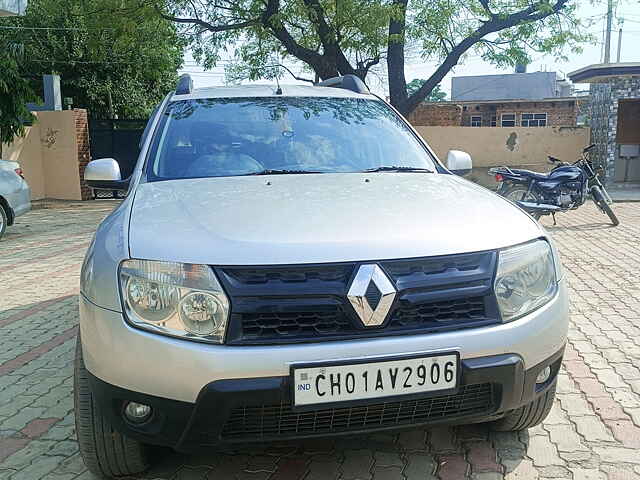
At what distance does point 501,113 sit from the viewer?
93.8ft

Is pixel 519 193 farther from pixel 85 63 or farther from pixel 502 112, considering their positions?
pixel 85 63

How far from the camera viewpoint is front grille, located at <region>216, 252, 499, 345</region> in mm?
1984

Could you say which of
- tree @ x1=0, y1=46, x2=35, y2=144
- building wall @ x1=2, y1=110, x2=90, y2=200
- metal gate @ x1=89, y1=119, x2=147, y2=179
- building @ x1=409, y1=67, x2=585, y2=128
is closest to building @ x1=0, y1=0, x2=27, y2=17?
tree @ x1=0, y1=46, x2=35, y2=144

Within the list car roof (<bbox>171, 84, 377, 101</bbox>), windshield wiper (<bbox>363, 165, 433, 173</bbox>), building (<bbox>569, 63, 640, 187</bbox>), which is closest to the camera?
windshield wiper (<bbox>363, 165, 433, 173</bbox>)

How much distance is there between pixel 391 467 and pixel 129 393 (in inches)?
46.4

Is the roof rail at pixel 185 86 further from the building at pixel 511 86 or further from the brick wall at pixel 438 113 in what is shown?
the building at pixel 511 86

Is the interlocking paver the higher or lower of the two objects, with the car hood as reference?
lower

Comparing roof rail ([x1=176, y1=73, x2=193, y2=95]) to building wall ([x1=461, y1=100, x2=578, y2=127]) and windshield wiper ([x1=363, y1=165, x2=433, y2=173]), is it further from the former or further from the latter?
building wall ([x1=461, y1=100, x2=578, y2=127])

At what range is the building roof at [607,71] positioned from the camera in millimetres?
14633

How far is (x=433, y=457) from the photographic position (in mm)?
2652

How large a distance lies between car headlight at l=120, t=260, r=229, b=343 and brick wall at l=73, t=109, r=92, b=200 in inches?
516

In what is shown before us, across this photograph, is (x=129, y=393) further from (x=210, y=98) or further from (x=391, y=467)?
(x=210, y=98)

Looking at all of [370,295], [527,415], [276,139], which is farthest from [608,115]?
[370,295]

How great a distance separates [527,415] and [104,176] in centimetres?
255
